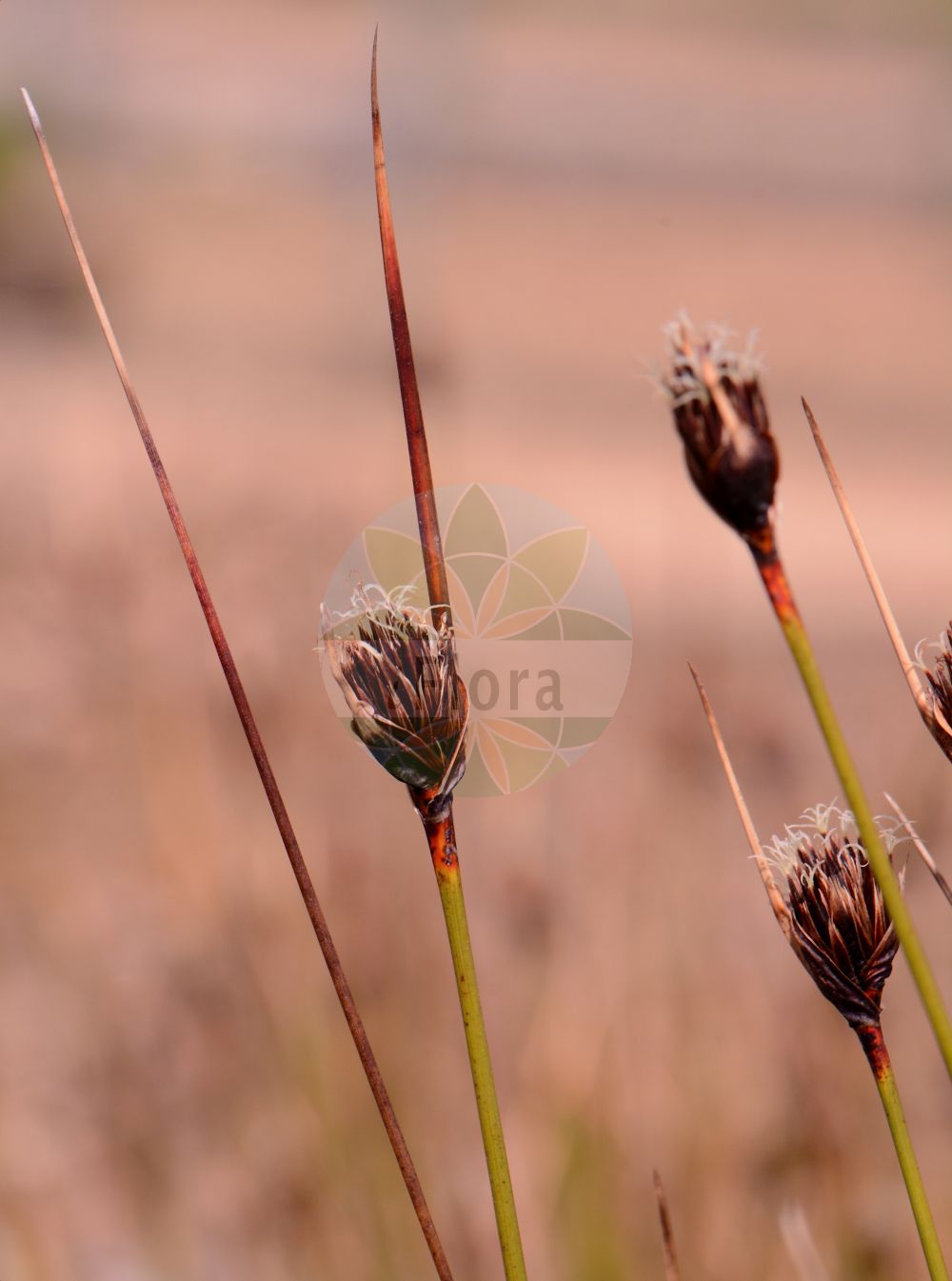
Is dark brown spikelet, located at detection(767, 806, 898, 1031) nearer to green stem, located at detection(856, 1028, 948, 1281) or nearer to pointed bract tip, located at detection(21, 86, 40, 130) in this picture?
green stem, located at detection(856, 1028, 948, 1281)

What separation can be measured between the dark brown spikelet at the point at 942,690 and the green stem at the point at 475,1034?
0.07 metres

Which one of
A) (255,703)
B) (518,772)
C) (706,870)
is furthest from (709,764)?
(518,772)

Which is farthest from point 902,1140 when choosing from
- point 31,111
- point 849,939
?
point 31,111

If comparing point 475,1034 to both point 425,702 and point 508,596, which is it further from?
point 508,596

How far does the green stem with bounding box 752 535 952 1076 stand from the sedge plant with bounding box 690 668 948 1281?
4 cm

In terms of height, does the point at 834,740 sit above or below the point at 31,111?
below

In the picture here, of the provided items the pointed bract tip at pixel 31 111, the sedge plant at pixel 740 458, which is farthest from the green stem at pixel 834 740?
the pointed bract tip at pixel 31 111

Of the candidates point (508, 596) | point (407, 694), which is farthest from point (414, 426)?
point (508, 596)

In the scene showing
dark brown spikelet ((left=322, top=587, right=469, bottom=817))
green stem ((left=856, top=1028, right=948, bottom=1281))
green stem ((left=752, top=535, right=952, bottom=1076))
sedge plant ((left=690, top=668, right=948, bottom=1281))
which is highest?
dark brown spikelet ((left=322, top=587, right=469, bottom=817))

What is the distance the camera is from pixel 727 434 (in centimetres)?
11

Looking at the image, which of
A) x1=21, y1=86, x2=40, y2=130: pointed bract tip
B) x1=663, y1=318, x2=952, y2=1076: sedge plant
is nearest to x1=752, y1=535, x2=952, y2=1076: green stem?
x1=663, y1=318, x2=952, y2=1076: sedge plant

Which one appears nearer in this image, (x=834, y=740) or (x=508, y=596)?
(x=834, y=740)

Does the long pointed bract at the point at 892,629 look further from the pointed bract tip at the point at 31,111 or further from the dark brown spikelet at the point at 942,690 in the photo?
the pointed bract tip at the point at 31,111

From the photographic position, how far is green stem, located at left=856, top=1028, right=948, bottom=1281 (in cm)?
14
